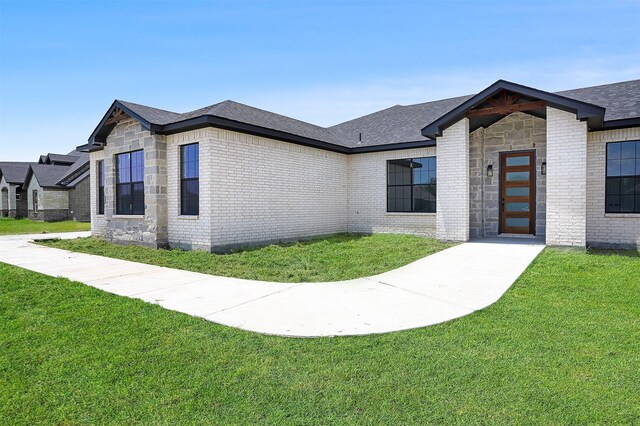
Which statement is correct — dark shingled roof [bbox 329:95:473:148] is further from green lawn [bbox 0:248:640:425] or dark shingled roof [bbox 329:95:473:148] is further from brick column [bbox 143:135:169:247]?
green lawn [bbox 0:248:640:425]

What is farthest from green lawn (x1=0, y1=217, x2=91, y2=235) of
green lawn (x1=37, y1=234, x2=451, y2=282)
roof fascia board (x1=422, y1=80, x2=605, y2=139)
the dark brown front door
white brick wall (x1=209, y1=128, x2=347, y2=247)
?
the dark brown front door

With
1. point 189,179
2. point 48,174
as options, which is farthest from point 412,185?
point 48,174

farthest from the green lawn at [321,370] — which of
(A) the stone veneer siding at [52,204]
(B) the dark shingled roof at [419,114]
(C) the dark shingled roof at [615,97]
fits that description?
(A) the stone veneer siding at [52,204]

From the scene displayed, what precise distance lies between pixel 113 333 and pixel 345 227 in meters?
12.0

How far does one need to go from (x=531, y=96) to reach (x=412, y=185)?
205 inches

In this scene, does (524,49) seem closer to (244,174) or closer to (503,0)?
(503,0)

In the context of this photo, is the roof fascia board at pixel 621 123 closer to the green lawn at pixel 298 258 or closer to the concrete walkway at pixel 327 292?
the concrete walkway at pixel 327 292

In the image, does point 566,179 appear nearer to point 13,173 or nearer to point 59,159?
point 59,159

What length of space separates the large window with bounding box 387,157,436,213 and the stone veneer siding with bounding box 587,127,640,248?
15.3 feet

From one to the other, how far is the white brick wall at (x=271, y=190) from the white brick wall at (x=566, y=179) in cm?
759

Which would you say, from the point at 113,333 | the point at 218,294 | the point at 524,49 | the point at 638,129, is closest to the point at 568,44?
the point at 524,49

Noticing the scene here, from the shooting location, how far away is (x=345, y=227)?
51.1 feet

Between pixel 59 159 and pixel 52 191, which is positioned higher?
pixel 59 159

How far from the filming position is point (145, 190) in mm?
11609
